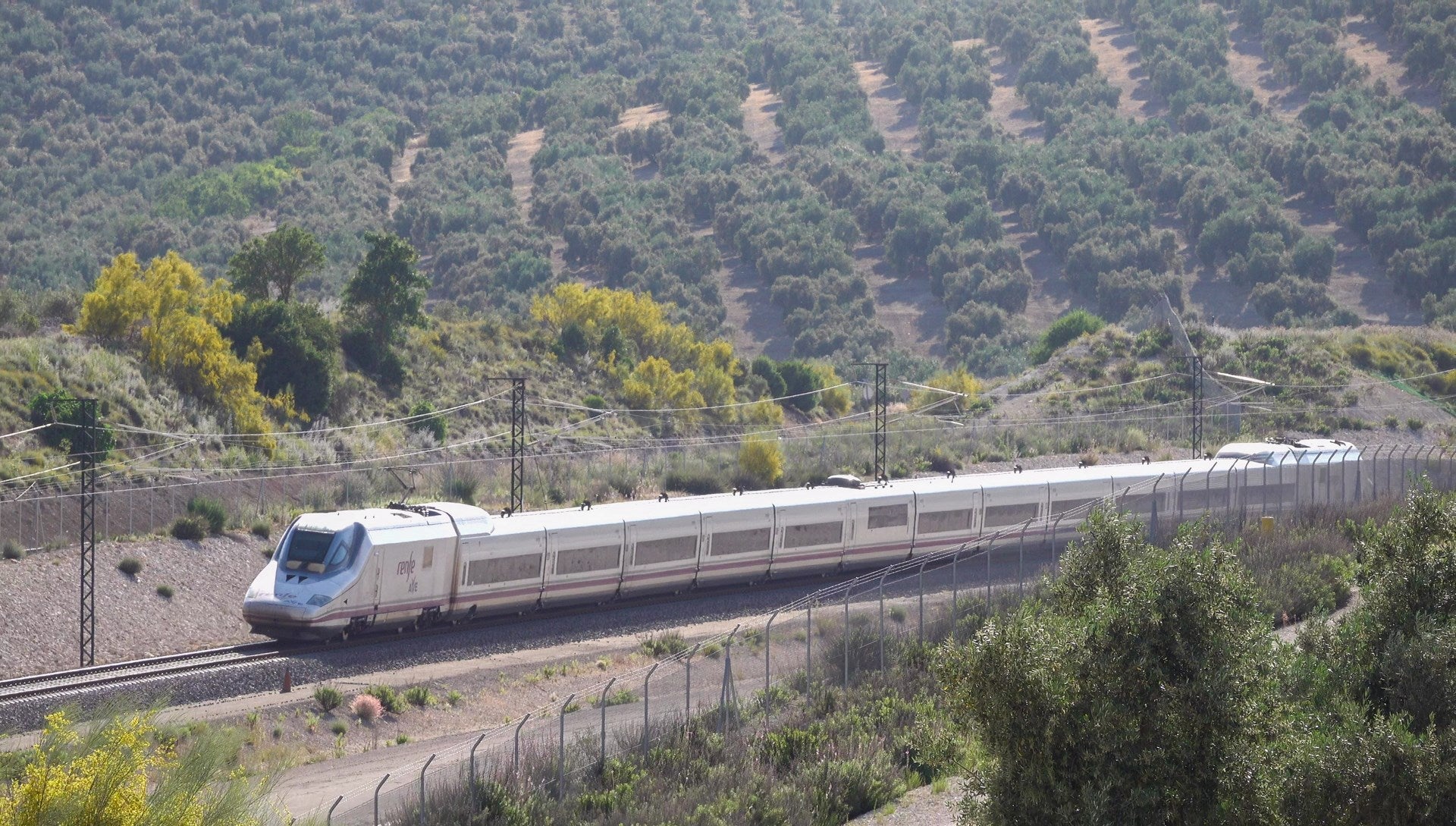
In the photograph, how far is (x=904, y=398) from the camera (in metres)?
82.7

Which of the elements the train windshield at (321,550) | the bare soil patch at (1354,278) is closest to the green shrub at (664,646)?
the train windshield at (321,550)

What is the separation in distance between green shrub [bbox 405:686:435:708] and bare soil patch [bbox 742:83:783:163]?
111 metres

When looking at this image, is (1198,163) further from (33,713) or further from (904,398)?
(33,713)

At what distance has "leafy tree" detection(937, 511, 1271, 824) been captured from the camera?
13.5 meters

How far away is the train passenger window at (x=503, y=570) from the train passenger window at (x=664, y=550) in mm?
2585

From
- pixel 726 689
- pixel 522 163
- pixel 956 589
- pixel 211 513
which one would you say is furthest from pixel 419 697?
pixel 522 163

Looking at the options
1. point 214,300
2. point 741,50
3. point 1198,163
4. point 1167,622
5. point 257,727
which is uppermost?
point 741,50

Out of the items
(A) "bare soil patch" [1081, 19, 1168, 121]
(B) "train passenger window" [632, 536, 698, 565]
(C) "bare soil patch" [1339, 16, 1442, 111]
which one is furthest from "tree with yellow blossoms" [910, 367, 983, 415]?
(C) "bare soil patch" [1339, 16, 1442, 111]

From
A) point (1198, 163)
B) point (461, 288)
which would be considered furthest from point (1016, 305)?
point (461, 288)

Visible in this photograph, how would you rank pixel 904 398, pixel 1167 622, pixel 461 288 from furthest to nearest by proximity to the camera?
pixel 461 288 → pixel 904 398 → pixel 1167 622

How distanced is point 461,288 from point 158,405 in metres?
57.9

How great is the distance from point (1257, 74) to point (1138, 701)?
137 meters

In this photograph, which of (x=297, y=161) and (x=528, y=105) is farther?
(x=528, y=105)

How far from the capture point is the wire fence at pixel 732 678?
733 inches
